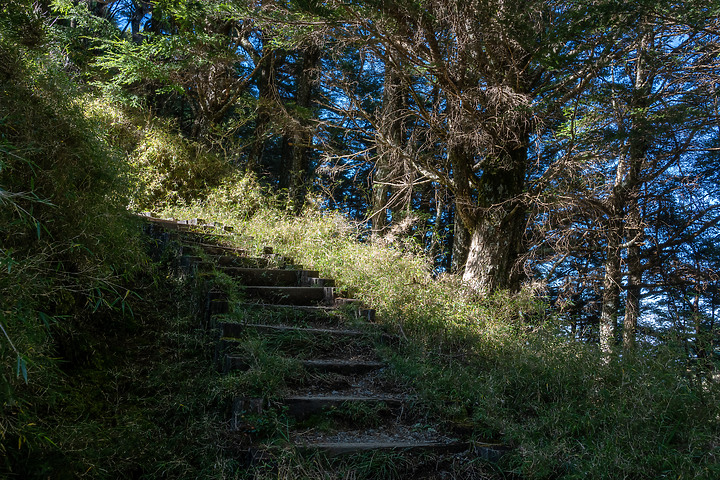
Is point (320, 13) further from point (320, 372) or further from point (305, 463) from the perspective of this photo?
point (305, 463)

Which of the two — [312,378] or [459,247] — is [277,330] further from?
[459,247]

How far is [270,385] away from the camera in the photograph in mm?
3576

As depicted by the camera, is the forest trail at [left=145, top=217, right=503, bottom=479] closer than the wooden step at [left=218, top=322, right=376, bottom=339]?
Yes

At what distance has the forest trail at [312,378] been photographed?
3010 mm

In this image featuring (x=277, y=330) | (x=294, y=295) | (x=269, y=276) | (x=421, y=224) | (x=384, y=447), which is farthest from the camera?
(x=421, y=224)

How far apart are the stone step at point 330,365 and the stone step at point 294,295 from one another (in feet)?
4.92

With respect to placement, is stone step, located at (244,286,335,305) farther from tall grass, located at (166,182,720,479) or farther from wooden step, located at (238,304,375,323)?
tall grass, located at (166,182,720,479)

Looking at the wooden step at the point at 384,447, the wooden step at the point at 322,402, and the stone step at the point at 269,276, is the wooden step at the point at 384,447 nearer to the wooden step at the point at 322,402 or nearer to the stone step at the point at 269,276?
the wooden step at the point at 322,402

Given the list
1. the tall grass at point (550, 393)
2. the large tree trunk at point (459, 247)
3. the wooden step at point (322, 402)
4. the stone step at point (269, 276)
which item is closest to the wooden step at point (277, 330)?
the tall grass at point (550, 393)

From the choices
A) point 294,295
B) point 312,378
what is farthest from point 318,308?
point 312,378

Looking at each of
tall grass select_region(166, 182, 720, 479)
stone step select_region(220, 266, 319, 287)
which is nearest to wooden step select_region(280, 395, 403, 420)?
tall grass select_region(166, 182, 720, 479)

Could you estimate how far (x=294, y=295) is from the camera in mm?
5816

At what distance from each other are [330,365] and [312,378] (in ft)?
0.95

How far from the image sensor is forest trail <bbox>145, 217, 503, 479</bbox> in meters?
3.01
